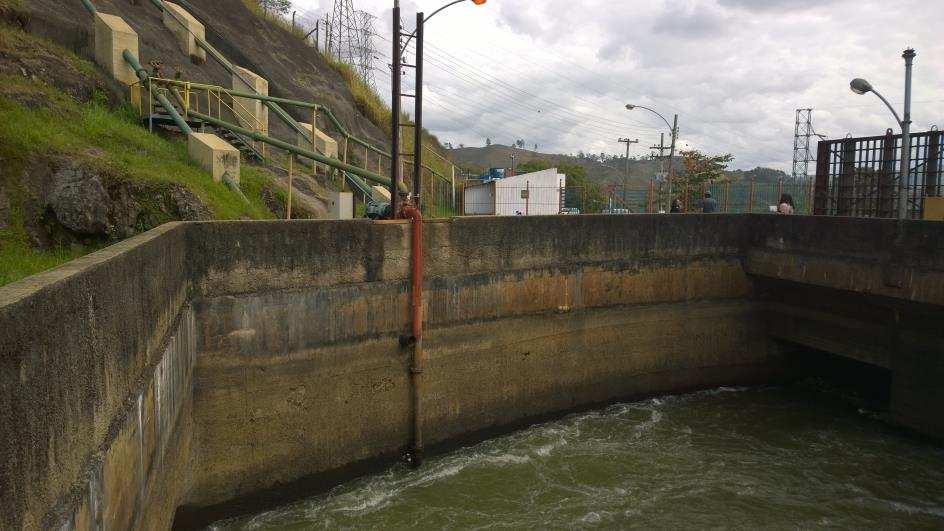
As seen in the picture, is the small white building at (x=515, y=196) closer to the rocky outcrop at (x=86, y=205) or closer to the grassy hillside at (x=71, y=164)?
the grassy hillside at (x=71, y=164)

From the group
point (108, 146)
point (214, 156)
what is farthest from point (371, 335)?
point (108, 146)

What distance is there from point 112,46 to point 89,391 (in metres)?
13.2

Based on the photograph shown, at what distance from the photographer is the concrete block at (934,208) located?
14258mm

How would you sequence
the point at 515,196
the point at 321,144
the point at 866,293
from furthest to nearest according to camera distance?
the point at 515,196 < the point at 321,144 < the point at 866,293

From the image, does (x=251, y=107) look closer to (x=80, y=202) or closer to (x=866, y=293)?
(x=80, y=202)

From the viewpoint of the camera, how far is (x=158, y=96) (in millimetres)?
14633

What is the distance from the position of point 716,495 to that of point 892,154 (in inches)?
405

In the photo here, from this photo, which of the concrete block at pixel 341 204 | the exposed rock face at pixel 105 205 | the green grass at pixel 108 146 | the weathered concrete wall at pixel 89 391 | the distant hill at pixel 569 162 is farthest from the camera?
the distant hill at pixel 569 162

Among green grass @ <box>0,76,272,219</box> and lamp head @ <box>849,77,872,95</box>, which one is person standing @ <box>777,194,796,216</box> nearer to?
lamp head @ <box>849,77,872,95</box>

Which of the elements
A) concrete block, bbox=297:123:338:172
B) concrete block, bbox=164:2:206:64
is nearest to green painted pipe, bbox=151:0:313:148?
concrete block, bbox=164:2:206:64

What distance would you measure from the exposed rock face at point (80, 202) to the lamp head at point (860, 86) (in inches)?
523

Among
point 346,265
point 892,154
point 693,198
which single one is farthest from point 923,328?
point 693,198

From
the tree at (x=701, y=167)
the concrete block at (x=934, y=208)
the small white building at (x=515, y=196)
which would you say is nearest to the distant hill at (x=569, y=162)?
the tree at (x=701, y=167)

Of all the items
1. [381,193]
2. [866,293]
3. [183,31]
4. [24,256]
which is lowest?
[866,293]
